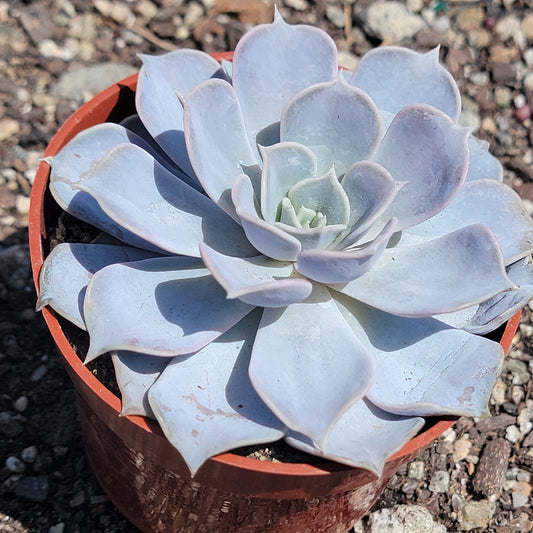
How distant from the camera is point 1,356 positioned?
6.22ft

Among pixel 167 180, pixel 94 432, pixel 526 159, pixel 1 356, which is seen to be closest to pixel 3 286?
pixel 1 356

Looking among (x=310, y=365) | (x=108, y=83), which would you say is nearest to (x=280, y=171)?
(x=310, y=365)

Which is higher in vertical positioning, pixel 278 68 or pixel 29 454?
pixel 278 68

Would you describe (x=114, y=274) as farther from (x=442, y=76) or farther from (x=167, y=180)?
(x=442, y=76)

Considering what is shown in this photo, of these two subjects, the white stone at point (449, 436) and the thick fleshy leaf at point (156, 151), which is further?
the white stone at point (449, 436)

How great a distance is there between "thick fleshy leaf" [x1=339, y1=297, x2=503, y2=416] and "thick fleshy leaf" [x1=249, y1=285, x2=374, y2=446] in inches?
2.4

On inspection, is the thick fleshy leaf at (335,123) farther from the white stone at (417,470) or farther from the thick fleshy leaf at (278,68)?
the white stone at (417,470)

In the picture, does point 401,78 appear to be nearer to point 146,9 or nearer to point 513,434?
point 513,434

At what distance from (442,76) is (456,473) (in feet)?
3.00

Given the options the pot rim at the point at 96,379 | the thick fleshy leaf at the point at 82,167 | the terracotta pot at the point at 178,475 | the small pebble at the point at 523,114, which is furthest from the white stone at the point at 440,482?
the small pebble at the point at 523,114

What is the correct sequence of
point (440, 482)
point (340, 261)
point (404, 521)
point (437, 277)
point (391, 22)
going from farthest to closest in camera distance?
point (391, 22), point (440, 482), point (404, 521), point (437, 277), point (340, 261)

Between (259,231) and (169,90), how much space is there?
408 mm

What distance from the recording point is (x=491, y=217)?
1.34 metres

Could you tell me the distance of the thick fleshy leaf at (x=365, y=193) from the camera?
1167 mm
